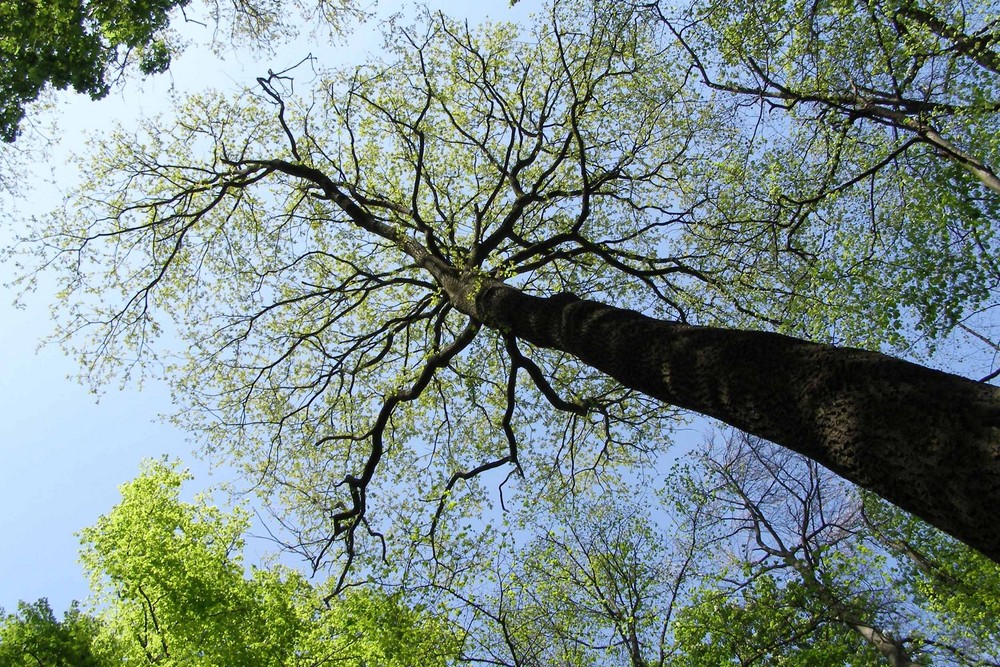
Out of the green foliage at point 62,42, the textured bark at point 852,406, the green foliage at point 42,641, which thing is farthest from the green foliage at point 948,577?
the green foliage at point 62,42

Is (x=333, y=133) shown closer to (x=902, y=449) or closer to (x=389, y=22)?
(x=389, y=22)

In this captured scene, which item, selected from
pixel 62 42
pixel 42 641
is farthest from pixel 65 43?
pixel 42 641

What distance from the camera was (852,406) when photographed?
3.15 metres

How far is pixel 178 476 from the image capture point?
11.2 meters

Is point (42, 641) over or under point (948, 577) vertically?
under

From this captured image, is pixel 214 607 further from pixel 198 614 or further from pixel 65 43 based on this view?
pixel 65 43

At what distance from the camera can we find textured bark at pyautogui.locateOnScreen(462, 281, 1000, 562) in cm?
258

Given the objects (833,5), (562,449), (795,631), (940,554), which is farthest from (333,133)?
(940,554)

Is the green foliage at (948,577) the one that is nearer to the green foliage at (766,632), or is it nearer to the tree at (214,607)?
the green foliage at (766,632)

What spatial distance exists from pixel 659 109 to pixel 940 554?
9.79 meters

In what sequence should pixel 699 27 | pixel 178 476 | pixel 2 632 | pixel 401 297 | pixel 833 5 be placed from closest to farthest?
pixel 2 632
pixel 833 5
pixel 699 27
pixel 178 476
pixel 401 297

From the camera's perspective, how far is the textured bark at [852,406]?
258cm

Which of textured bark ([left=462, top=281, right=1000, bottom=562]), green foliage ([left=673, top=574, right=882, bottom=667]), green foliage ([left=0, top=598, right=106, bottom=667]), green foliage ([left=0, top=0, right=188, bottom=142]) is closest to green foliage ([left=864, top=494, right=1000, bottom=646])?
green foliage ([left=673, top=574, right=882, bottom=667])

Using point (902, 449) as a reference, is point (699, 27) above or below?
above
